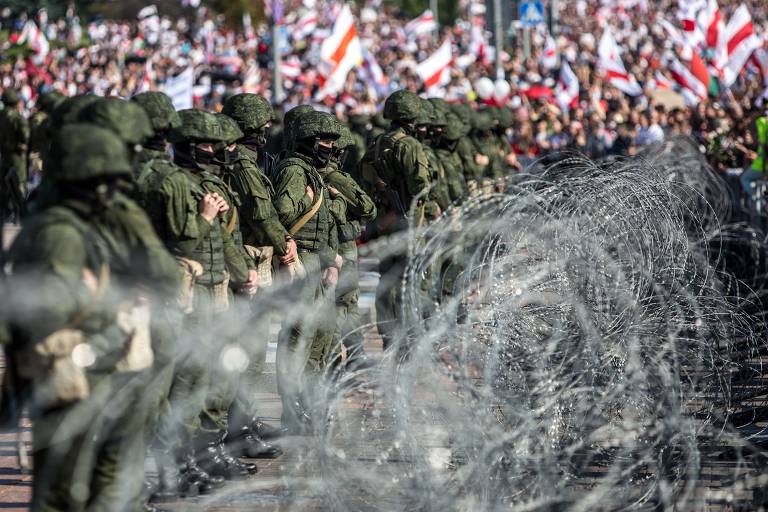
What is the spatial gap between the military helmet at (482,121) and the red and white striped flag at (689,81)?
5.83m

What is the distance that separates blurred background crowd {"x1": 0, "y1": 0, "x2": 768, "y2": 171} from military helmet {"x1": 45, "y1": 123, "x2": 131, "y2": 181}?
9.01 meters

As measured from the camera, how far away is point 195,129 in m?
6.82

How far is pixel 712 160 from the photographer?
16.1 metres

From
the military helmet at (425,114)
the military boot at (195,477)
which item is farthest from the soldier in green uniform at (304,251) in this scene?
the military helmet at (425,114)

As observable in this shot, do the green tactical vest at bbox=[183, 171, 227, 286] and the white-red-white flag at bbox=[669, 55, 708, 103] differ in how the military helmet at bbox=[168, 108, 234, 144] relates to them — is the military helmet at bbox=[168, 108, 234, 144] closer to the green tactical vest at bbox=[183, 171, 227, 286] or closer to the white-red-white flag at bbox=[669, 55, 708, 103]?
the green tactical vest at bbox=[183, 171, 227, 286]

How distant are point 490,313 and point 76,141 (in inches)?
88.4

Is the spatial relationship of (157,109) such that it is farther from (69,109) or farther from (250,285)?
(250,285)

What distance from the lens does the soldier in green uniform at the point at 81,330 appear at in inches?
181

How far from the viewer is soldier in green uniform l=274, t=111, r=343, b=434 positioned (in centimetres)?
823

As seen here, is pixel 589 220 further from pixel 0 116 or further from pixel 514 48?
pixel 514 48

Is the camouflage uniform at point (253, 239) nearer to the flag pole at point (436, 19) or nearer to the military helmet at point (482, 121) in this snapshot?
the military helmet at point (482, 121)

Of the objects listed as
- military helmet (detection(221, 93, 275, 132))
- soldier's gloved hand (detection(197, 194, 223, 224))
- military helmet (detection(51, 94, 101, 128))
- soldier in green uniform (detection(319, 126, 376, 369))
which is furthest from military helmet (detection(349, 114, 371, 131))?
military helmet (detection(51, 94, 101, 128))

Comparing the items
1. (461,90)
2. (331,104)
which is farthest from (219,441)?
(461,90)

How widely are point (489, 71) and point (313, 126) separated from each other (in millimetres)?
24273
